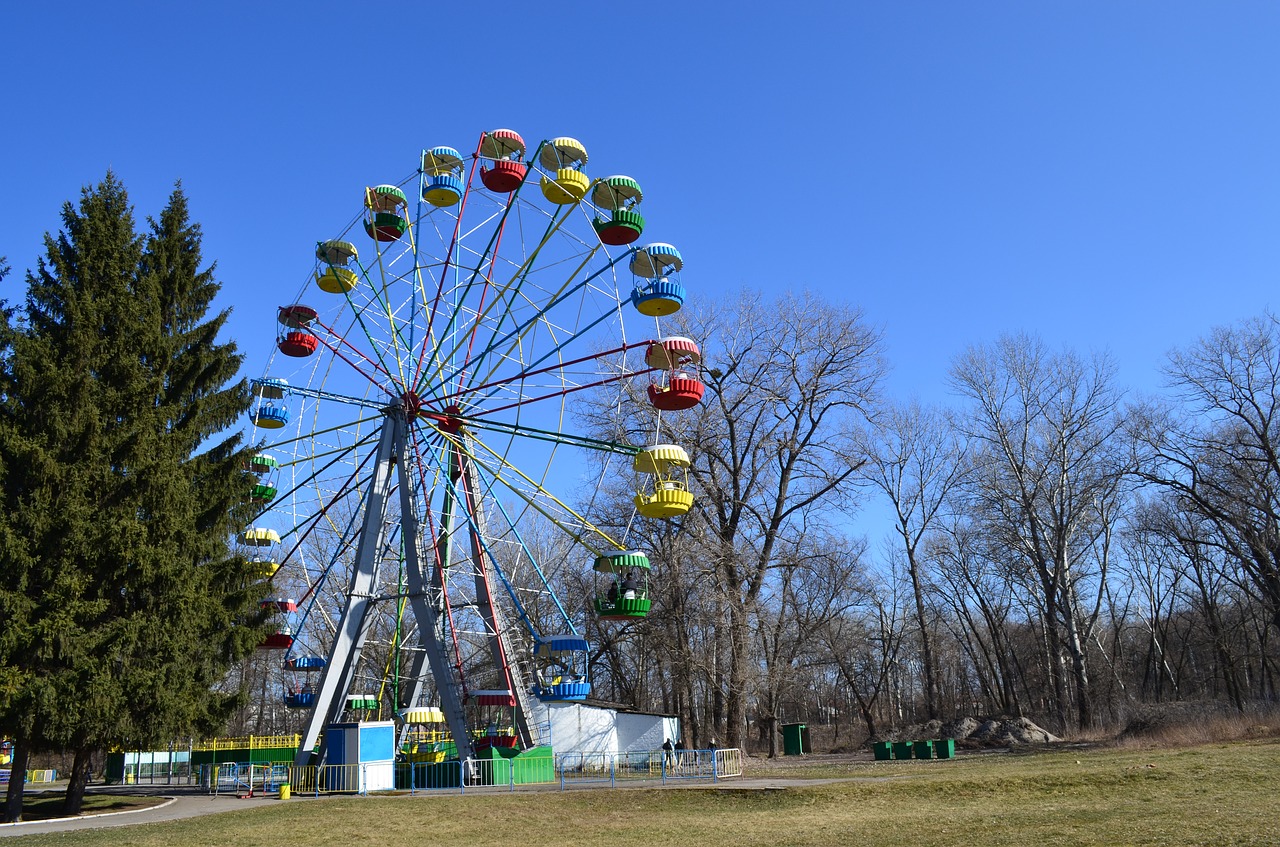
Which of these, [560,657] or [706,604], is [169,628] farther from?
[706,604]

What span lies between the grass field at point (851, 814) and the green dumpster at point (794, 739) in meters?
19.4

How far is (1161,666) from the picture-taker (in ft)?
174

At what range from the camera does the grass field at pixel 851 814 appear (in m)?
12.9

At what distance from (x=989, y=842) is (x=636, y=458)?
13210 millimetres

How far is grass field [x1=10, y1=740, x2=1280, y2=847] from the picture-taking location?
12867 millimetres

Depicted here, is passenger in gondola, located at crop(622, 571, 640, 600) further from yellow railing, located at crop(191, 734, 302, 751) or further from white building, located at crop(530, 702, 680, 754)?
yellow railing, located at crop(191, 734, 302, 751)

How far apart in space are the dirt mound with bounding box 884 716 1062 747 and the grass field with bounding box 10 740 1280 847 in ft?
45.3

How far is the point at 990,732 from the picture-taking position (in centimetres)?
3659

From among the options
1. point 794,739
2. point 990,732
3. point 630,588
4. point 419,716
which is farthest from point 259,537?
point 990,732

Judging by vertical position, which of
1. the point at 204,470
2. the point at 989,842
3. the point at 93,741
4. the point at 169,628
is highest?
the point at 204,470

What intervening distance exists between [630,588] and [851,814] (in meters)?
8.88

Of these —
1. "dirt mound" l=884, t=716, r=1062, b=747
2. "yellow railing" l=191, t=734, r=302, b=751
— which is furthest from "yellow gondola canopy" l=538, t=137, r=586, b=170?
"dirt mound" l=884, t=716, r=1062, b=747

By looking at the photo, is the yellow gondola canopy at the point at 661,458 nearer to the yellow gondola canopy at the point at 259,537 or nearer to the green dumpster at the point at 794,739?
the yellow gondola canopy at the point at 259,537

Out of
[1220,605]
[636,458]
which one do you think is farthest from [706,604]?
[1220,605]
